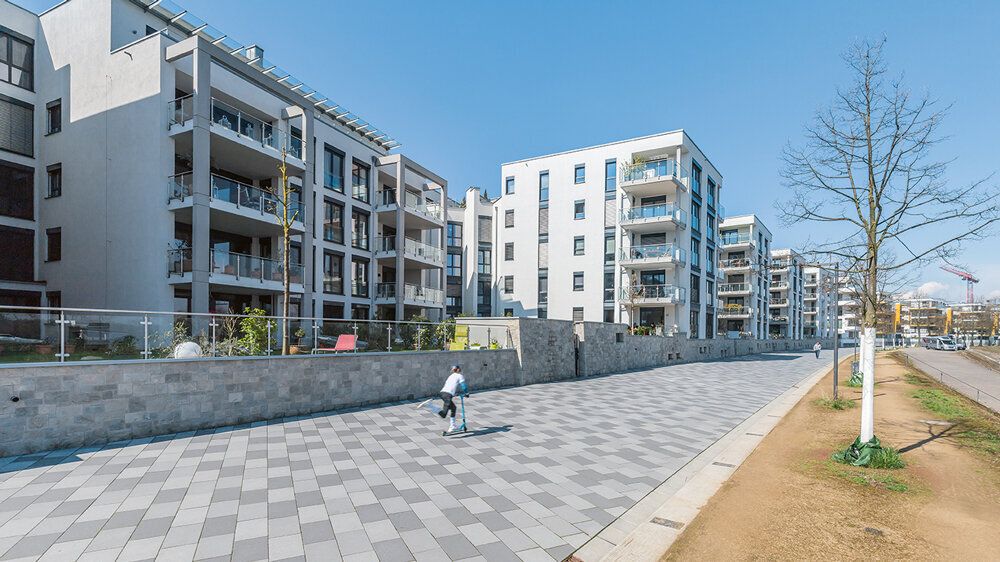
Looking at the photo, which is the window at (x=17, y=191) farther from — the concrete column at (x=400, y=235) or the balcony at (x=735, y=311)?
the balcony at (x=735, y=311)

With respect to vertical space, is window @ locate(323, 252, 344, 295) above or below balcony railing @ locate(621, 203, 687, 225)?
below

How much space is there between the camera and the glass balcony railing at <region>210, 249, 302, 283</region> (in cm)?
1571

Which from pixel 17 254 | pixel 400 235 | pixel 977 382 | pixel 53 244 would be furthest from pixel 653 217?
pixel 17 254

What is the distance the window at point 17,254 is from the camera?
56.7ft

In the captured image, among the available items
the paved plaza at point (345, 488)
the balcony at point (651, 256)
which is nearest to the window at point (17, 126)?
the paved plaza at point (345, 488)

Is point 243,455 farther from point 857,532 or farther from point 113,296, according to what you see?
point 113,296

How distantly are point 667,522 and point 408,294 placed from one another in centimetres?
2188

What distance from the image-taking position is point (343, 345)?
12.1 m

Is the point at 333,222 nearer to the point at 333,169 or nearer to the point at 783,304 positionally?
the point at 333,169

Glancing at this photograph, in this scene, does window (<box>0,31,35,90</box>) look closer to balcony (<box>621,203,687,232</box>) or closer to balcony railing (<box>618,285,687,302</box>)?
balcony (<box>621,203,687,232</box>)

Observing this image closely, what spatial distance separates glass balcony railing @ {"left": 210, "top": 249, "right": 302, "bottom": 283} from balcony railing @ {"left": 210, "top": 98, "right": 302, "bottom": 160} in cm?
470

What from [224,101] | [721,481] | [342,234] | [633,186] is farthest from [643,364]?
[224,101]

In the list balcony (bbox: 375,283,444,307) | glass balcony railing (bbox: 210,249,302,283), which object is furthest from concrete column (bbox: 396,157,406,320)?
glass balcony railing (bbox: 210,249,302,283)

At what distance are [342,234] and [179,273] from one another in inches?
373
